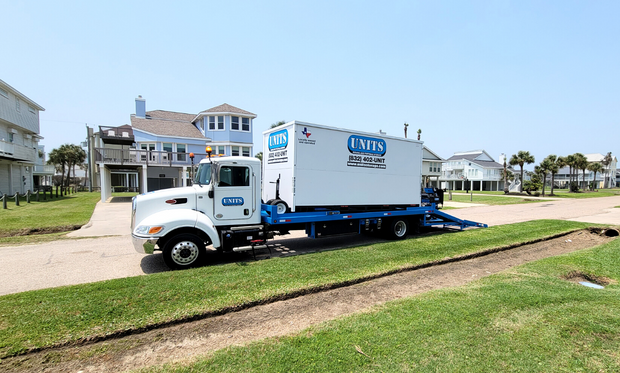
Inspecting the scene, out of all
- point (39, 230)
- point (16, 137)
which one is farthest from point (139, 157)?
point (39, 230)

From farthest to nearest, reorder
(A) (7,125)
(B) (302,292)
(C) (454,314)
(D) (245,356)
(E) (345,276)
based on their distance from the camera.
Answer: (A) (7,125), (E) (345,276), (B) (302,292), (C) (454,314), (D) (245,356)

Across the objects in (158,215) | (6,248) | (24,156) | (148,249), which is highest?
(24,156)

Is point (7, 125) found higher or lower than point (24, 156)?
higher

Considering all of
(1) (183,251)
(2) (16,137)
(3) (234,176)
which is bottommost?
(1) (183,251)

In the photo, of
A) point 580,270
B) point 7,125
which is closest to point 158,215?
point 580,270

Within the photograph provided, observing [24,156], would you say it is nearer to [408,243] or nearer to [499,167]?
[408,243]

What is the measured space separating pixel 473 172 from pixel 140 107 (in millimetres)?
68685

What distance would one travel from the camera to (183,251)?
698cm

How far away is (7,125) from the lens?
85.5 ft

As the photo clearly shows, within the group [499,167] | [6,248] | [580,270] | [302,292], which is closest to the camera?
[302,292]

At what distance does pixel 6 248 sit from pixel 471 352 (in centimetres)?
1243

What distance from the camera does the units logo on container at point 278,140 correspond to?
8.44 metres

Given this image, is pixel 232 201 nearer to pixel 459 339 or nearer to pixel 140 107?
pixel 459 339

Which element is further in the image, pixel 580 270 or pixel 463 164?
pixel 463 164
